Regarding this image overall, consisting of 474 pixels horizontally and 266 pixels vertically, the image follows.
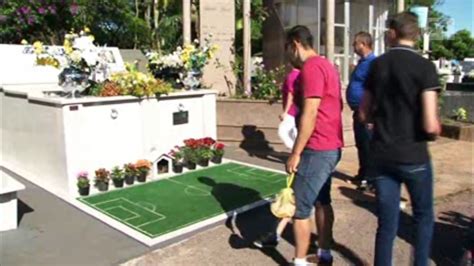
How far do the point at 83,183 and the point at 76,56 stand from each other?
160 cm

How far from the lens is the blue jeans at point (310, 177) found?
123 inches

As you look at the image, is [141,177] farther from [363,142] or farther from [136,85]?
[363,142]

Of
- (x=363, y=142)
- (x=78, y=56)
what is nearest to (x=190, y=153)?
(x=78, y=56)

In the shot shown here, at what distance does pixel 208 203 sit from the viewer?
512cm

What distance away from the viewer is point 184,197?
17.5 feet

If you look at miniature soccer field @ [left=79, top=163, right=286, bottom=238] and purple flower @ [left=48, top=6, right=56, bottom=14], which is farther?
purple flower @ [left=48, top=6, right=56, bottom=14]

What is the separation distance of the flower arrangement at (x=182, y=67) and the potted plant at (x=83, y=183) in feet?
7.08

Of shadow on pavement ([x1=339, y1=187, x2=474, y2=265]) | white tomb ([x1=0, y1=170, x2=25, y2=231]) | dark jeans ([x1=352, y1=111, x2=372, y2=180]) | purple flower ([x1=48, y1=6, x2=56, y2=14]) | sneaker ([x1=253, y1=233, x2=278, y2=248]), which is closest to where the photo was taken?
shadow on pavement ([x1=339, y1=187, x2=474, y2=265])

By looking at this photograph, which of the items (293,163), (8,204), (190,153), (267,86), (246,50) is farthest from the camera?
(246,50)

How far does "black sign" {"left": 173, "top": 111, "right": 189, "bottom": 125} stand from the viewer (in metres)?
6.54

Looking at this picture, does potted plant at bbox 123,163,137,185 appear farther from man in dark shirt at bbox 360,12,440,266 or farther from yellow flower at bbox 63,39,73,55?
man in dark shirt at bbox 360,12,440,266

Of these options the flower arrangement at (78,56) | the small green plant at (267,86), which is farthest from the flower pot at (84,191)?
the small green plant at (267,86)

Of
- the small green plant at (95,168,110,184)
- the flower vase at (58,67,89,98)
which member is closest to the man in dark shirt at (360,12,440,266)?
the small green plant at (95,168,110,184)

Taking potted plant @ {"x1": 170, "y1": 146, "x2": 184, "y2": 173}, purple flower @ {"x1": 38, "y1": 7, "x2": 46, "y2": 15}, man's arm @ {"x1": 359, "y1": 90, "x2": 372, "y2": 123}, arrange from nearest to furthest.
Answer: man's arm @ {"x1": 359, "y1": 90, "x2": 372, "y2": 123} < potted plant @ {"x1": 170, "y1": 146, "x2": 184, "y2": 173} < purple flower @ {"x1": 38, "y1": 7, "x2": 46, "y2": 15}
